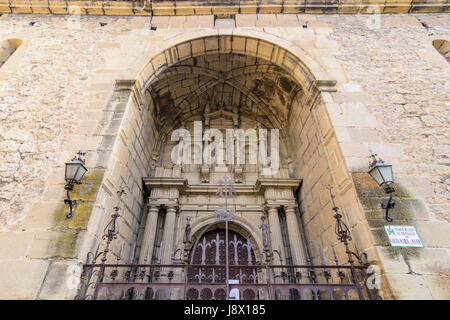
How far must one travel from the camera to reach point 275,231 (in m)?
5.30

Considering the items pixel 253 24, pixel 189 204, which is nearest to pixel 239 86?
pixel 253 24

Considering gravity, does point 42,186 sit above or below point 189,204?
below

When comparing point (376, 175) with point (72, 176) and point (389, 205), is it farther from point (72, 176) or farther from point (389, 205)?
point (72, 176)

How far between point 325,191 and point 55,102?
17.9 ft

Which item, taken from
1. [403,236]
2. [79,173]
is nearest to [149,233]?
[79,173]

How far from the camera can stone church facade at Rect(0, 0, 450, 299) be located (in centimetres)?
320

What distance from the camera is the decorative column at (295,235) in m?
5.01

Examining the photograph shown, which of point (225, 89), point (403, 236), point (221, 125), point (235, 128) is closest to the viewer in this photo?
point (403, 236)

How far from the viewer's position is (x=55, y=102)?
4.47m

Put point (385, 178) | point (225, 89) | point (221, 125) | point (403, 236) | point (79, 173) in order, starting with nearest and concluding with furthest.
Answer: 1. point (403, 236)
2. point (385, 178)
3. point (79, 173)
4. point (225, 89)
5. point (221, 125)

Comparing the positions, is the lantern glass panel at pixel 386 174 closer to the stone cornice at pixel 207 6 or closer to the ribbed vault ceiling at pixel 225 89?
the ribbed vault ceiling at pixel 225 89

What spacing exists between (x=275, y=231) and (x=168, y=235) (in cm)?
241

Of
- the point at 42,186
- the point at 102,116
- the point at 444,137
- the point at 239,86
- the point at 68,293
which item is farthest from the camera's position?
the point at 239,86

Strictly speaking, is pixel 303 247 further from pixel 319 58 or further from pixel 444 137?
pixel 319 58
